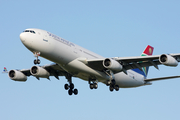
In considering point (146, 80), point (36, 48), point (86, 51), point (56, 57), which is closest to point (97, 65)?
point (86, 51)

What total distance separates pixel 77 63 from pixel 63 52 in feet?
7.87

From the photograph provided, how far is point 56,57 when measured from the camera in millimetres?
35750

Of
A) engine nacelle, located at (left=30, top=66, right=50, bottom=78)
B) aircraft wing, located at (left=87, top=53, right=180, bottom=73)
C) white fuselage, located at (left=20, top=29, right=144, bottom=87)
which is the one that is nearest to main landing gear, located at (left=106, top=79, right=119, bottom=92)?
white fuselage, located at (left=20, top=29, right=144, bottom=87)

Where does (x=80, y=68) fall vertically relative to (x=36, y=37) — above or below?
below

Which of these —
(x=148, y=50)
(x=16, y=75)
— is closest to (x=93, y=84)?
(x=16, y=75)

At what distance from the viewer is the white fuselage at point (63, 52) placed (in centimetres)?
3466

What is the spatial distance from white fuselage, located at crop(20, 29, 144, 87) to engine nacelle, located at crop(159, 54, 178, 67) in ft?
26.8

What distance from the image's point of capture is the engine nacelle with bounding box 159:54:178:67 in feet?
115

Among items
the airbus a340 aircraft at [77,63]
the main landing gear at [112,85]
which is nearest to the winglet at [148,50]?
the airbus a340 aircraft at [77,63]

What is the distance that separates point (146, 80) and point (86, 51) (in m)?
12.2

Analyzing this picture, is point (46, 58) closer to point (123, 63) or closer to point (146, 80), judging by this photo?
point (123, 63)

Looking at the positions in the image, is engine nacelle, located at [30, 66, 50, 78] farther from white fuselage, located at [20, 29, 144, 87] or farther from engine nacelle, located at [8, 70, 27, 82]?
white fuselage, located at [20, 29, 144, 87]

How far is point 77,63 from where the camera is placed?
37.4m

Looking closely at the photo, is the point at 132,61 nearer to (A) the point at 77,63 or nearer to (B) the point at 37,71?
(A) the point at 77,63
